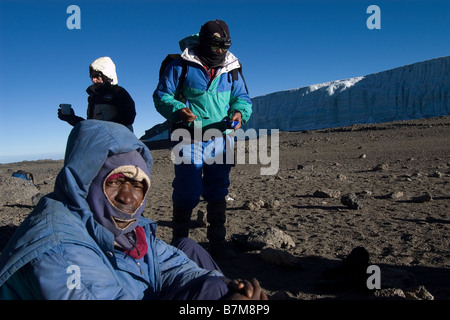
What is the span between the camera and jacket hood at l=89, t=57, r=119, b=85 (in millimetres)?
3414


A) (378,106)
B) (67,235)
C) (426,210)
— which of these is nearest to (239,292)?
(67,235)

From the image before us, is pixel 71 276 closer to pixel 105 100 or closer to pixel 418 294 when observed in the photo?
pixel 418 294

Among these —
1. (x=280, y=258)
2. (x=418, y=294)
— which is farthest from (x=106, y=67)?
(x=418, y=294)

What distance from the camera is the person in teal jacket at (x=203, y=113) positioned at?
2.98m

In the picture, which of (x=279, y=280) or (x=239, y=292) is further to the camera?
(x=279, y=280)

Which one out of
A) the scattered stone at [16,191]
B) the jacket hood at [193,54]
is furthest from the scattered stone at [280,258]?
the scattered stone at [16,191]

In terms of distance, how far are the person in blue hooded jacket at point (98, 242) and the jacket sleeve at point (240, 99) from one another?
1448mm

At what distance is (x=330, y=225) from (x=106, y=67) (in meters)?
2.58

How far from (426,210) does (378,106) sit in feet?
77.4

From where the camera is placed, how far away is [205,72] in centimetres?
304

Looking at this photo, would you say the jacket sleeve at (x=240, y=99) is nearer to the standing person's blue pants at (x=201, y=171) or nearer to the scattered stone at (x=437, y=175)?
the standing person's blue pants at (x=201, y=171)

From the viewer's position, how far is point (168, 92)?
3.04 m

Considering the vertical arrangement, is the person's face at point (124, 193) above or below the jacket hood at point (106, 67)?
below
